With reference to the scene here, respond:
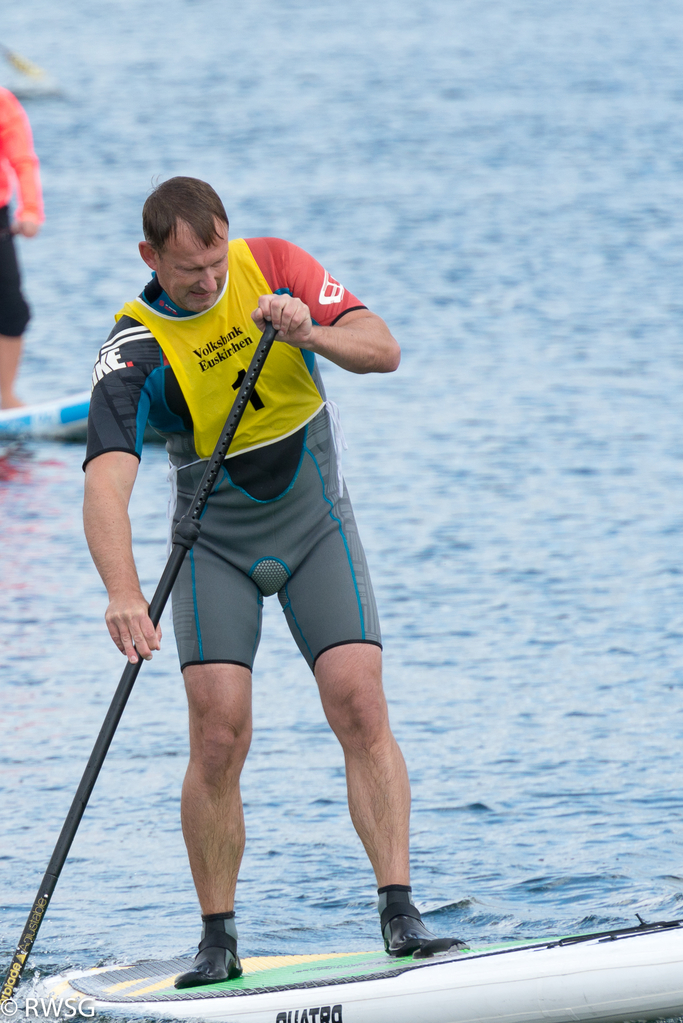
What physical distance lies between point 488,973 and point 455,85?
3065 cm

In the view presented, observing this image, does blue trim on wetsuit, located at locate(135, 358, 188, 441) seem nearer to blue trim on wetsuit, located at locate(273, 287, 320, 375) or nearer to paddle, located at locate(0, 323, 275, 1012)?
paddle, located at locate(0, 323, 275, 1012)

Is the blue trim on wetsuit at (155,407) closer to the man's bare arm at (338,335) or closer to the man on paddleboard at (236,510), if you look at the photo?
the man on paddleboard at (236,510)

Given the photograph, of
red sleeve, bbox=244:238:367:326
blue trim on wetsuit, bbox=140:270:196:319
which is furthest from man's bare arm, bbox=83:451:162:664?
red sleeve, bbox=244:238:367:326

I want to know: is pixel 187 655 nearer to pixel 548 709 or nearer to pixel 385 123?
pixel 548 709

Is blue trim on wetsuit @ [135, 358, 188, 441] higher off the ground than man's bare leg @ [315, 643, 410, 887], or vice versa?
blue trim on wetsuit @ [135, 358, 188, 441]

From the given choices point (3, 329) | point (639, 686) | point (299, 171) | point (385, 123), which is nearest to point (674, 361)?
point (3, 329)

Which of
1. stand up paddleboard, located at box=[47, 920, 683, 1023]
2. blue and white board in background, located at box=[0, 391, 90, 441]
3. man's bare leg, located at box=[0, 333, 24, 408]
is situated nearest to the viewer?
stand up paddleboard, located at box=[47, 920, 683, 1023]

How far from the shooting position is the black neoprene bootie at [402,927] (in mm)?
4352

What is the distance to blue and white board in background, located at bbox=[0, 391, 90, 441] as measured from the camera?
1168cm

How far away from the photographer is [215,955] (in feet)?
14.7

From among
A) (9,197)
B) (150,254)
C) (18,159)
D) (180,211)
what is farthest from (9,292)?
(180,211)

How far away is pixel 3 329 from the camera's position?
11.1 metres

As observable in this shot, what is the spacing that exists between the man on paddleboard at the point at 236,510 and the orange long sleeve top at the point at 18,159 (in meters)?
6.45

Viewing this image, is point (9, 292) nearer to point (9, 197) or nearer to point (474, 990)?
point (9, 197)
